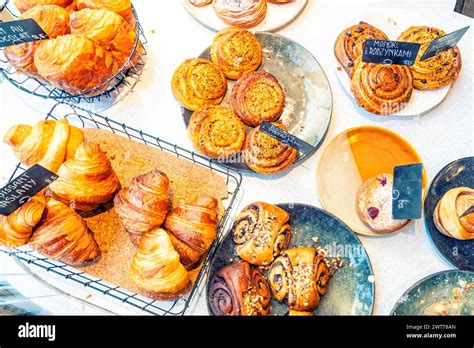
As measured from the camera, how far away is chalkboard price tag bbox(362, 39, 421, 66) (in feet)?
6.14

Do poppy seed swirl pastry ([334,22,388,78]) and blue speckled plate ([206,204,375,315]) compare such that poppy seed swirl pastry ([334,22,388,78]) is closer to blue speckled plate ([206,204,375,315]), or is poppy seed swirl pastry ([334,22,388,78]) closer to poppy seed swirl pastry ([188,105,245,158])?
poppy seed swirl pastry ([188,105,245,158])

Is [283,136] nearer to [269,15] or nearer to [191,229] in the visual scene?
[191,229]

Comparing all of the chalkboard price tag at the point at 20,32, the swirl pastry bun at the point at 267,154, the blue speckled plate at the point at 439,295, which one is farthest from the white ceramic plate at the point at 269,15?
the blue speckled plate at the point at 439,295

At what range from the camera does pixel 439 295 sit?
1.79m

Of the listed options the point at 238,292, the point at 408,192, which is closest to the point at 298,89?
the point at 408,192

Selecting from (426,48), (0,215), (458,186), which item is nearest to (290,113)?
(426,48)

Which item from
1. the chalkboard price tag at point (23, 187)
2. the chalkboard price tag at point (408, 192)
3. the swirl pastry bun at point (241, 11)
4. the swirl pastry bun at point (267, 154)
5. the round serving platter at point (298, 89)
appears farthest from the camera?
the swirl pastry bun at point (241, 11)

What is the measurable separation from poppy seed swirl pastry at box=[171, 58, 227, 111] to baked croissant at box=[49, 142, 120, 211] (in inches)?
19.0

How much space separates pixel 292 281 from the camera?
1.77 metres

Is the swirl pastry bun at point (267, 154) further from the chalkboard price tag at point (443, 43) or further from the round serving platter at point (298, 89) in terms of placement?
the chalkboard price tag at point (443, 43)

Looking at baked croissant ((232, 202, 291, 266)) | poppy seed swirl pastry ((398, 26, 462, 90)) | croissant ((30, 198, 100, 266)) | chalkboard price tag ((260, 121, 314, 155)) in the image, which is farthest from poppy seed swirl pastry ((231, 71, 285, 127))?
croissant ((30, 198, 100, 266))

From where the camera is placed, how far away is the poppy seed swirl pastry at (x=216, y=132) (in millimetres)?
1986

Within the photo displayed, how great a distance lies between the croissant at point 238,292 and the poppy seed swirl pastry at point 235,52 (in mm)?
909

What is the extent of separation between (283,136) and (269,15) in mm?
760
